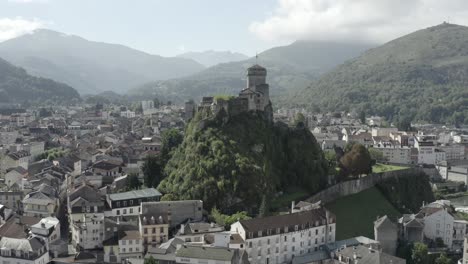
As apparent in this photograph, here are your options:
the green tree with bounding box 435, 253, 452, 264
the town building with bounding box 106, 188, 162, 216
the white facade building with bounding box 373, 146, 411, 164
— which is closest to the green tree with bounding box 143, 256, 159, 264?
the town building with bounding box 106, 188, 162, 216

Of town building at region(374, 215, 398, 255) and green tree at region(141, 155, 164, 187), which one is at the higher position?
green tree at region(141, 155, 164, 187)

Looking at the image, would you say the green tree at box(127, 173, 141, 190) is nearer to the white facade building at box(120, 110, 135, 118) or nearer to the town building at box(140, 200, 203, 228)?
the town building at box(140, 200, 203, 228)

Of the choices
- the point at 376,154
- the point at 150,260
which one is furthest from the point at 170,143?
the point at 376,154

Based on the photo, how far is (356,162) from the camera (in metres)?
87.8

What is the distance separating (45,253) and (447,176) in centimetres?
9152

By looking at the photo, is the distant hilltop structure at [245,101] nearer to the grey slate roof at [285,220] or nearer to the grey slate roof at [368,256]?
the grey slate roof at [285,220]

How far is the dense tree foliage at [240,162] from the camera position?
66.2 meters

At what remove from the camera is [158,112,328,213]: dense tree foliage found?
66250 mm

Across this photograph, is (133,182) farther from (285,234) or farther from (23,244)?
(285,234)

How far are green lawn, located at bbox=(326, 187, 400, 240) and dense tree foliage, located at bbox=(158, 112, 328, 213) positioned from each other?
4.85 metres

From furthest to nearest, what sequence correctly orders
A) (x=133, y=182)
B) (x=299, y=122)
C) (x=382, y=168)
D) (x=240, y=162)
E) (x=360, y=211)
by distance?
(x=382, y=168) → (x=299, y=122) → (x=360, y=211) → (x=133, y=182) → (x=240, y=162)

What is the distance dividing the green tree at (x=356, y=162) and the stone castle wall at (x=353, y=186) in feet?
5.34

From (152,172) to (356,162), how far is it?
34296 millimetres

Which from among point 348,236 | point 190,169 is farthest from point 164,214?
point 348,236
